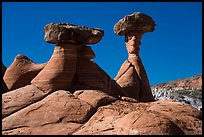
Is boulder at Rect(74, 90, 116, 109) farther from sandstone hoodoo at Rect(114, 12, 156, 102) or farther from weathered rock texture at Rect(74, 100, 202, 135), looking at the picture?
sandstone hoodoo at Rect(114, 12, 156, 102)

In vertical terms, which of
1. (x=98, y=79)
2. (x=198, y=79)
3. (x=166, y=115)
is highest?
(x=98, y=79)

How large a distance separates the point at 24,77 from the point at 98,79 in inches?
122

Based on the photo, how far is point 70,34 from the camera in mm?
12266

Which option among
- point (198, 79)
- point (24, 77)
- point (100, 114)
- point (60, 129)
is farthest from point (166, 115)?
point (198, 79)

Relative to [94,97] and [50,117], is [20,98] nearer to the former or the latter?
[50,117]

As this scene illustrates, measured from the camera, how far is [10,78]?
1325 centimetres

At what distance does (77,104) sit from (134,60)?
23.3 ft

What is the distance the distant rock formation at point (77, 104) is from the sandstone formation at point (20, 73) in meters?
0.04

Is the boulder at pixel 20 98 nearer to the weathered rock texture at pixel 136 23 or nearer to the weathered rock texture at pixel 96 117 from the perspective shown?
the weathered rock texture at pixel 96 117

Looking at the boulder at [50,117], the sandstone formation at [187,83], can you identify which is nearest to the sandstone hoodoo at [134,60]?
the boulder at [50,117]

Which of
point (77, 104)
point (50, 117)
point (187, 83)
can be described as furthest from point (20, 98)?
point (187, 83)

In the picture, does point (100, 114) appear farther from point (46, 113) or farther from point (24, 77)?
point (24, 77)

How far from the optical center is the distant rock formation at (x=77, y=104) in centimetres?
898

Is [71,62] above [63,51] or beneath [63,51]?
beneath
